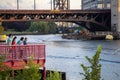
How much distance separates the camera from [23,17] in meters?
132

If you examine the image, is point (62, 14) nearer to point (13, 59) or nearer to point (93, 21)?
point (93, 21)

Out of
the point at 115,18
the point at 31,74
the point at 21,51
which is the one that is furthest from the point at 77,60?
the point at 115,18

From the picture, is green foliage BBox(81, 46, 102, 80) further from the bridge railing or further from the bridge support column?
the bridge support column

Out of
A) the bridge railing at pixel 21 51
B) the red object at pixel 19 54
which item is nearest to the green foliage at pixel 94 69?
the red object at pixel 19 54

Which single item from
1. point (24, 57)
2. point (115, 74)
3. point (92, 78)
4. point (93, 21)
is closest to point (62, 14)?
point (93, 21)

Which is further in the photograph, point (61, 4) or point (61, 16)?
point (61, 4)

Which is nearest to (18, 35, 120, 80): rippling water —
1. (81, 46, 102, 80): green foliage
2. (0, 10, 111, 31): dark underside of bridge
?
(81, 46, 102, 80): green foliage

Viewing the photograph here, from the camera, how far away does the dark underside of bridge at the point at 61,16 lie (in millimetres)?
129250

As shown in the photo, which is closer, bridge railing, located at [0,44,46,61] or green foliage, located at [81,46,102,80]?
green foliage, located at [81,46,102,80]

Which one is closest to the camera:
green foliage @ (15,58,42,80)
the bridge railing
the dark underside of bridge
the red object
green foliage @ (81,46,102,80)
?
green foliage @ (15,58,42,80)

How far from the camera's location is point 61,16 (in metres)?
136

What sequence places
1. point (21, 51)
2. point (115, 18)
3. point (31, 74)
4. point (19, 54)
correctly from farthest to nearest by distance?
point (115, 18), point (21, 51), point (19, 54), point (31, 74)

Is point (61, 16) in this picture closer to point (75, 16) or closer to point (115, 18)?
point (75, 16)

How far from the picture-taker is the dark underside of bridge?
12925 centimetres
